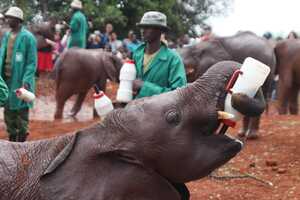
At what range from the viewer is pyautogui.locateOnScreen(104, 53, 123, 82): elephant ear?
42.2 ft

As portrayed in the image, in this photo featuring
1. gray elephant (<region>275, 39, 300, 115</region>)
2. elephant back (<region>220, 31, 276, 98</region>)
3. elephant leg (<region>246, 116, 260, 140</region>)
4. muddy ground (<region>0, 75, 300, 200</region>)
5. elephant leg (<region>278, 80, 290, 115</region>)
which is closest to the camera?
muddy ground (<region>0, 75, 300, 200</region>)

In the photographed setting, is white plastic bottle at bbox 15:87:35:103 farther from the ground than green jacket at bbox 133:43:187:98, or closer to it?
closer to it

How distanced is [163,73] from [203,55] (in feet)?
17.5

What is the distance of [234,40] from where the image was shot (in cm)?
1045

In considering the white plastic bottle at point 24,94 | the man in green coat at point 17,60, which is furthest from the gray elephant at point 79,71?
the white plastic bottle at point 24,94

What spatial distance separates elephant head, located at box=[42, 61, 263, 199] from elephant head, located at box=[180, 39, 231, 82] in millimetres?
7363

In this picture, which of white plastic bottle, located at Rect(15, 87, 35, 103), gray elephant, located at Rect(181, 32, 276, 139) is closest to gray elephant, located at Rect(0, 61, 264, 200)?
white plastic bottle, located at Rect(15, 87, 35, 103)

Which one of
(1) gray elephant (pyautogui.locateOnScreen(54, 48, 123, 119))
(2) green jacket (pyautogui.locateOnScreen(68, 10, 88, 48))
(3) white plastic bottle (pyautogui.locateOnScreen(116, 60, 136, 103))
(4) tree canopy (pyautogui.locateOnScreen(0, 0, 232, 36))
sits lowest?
(4) tree canopy (pyautogui.locateOnScreen(0, 0, 232, 36))

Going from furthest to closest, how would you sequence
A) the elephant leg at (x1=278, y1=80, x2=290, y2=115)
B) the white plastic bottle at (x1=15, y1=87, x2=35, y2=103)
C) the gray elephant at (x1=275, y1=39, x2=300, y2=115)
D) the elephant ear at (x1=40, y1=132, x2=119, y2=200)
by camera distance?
the elephant leg at (x1=278, y1=80, x2=290, y2=115), the gray elephant at (x1=275, y1=39, x2=300, y2=115), the white plastic bottle at (x1=15, y1=87, x2=35, y2=103), the elephant ear at (x1=40, y1=132, x2=119, y2=200)

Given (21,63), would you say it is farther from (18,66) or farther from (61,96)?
(61,96)

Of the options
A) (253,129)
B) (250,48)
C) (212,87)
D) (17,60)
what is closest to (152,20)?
Answer: (212,87)

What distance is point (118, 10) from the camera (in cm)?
2350

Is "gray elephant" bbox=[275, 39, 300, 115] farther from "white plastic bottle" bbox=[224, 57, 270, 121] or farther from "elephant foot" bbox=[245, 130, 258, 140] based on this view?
"white plastic bottle" bbox=[224, 57, 270, 121]

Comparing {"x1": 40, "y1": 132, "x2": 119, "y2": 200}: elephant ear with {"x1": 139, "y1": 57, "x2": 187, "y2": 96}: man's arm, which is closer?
{"x1": 40, "y1": 132, "x2": 119, "y2": 200}: elephant ear
